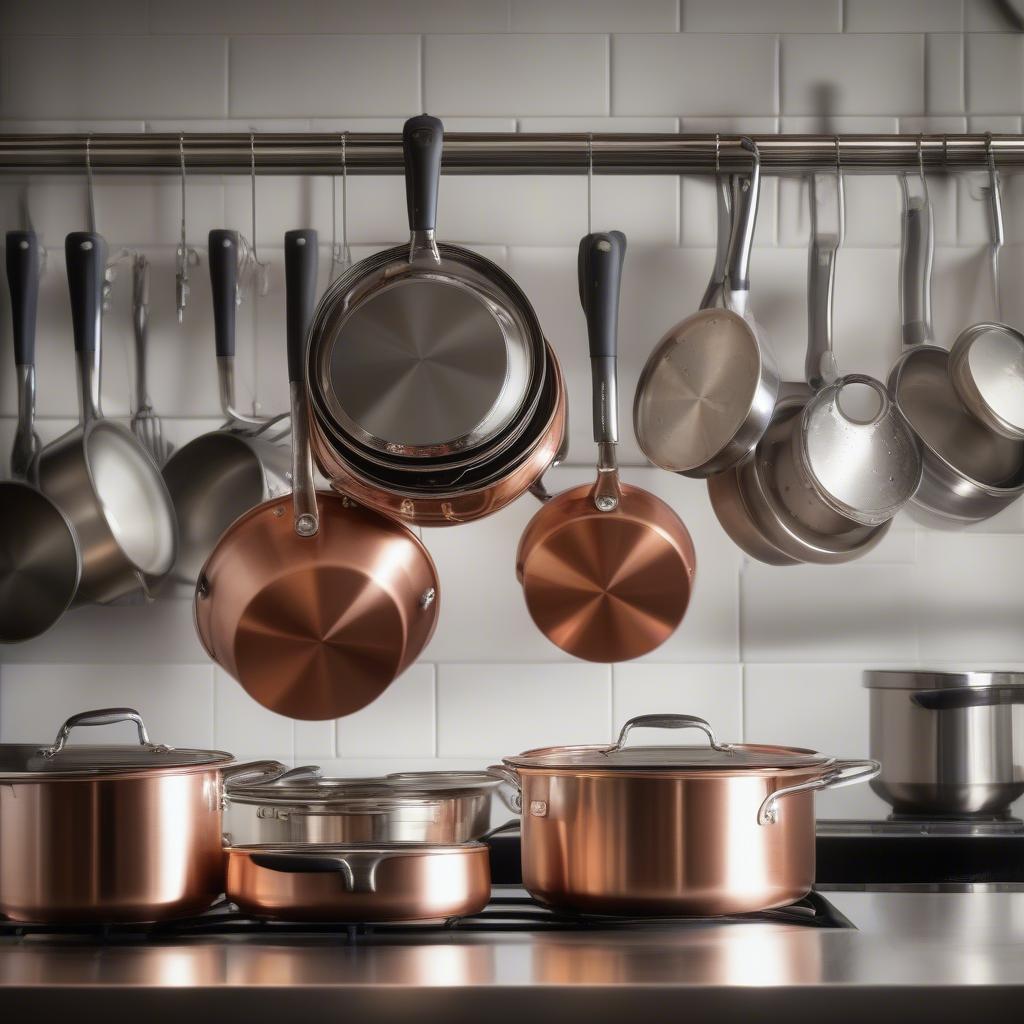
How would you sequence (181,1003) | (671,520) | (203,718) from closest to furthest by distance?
(181,1003) → (671,520) → (203,718)

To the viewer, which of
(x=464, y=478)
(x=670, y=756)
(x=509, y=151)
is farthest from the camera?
(x=509, y=151)

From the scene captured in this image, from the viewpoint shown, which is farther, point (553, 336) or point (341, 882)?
point (553, 336)

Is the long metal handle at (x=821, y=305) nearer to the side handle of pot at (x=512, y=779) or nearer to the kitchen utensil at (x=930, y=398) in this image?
the kitchen utensil at (x=930, y=398)

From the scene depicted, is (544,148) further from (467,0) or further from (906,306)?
(906,306)

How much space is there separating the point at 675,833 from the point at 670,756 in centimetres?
14

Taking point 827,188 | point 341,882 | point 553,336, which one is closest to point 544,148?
point 553,336

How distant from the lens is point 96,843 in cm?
89

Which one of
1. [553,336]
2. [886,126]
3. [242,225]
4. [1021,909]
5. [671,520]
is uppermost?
[886,126]

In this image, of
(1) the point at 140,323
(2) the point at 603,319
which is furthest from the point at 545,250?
(1) the point at 140,323

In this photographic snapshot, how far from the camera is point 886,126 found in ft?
4.43

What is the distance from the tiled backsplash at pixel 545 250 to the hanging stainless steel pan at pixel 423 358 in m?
0.21

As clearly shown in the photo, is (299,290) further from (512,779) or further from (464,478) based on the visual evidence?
(512,779)

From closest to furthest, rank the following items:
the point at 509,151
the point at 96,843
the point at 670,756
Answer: the point at 96,843 → the point at 670,756 → the point at 509,151

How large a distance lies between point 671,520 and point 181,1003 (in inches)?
25.8
